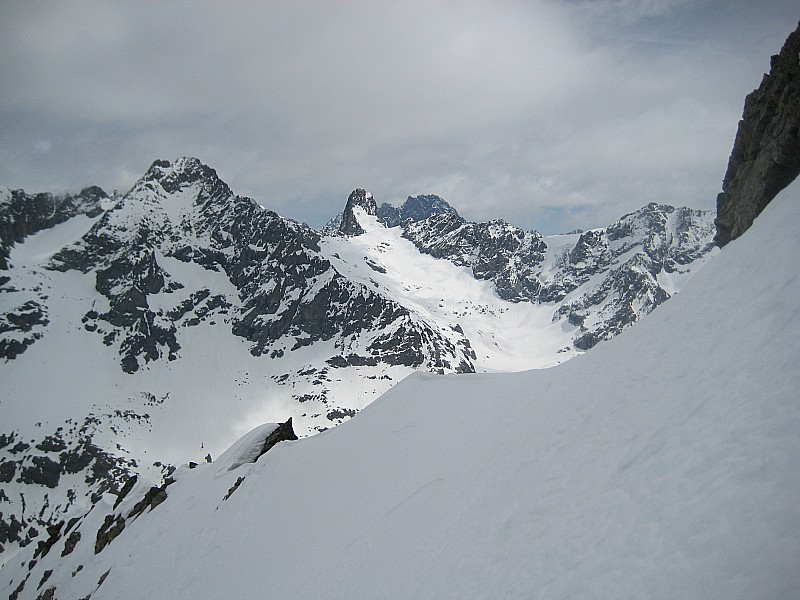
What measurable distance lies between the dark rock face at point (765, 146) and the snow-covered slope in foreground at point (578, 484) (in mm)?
18160

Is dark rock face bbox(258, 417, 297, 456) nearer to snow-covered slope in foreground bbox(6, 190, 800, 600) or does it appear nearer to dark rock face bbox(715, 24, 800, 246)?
snow-covered slope in foreground bbox(6, 190, 800, 600)

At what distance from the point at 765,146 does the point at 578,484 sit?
31.9 meters

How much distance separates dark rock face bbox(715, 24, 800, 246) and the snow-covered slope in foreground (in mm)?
18160

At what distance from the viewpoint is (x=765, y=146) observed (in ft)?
100

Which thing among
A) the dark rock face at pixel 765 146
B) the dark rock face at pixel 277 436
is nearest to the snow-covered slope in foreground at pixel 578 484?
the dark rock face at pixel 277 436

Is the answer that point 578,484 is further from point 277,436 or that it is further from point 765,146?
point 765,146

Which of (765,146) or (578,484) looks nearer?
(578,484)

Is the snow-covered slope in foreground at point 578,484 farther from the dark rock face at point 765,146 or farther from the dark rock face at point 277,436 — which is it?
the dark rock face at point 765,146

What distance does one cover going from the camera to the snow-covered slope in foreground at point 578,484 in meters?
6.50

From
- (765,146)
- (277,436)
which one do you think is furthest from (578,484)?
(765,146)

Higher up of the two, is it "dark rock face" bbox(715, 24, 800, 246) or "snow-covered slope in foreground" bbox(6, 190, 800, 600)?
"dark rock face" bbox(715, 24, 800, 246)

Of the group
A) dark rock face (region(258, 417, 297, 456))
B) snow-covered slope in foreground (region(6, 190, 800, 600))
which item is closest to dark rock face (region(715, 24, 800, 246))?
snow-covered slope in foreground (region(6, 190, 800, 600))

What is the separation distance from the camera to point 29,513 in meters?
129

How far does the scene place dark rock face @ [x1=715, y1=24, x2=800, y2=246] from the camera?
2658 centimetres
